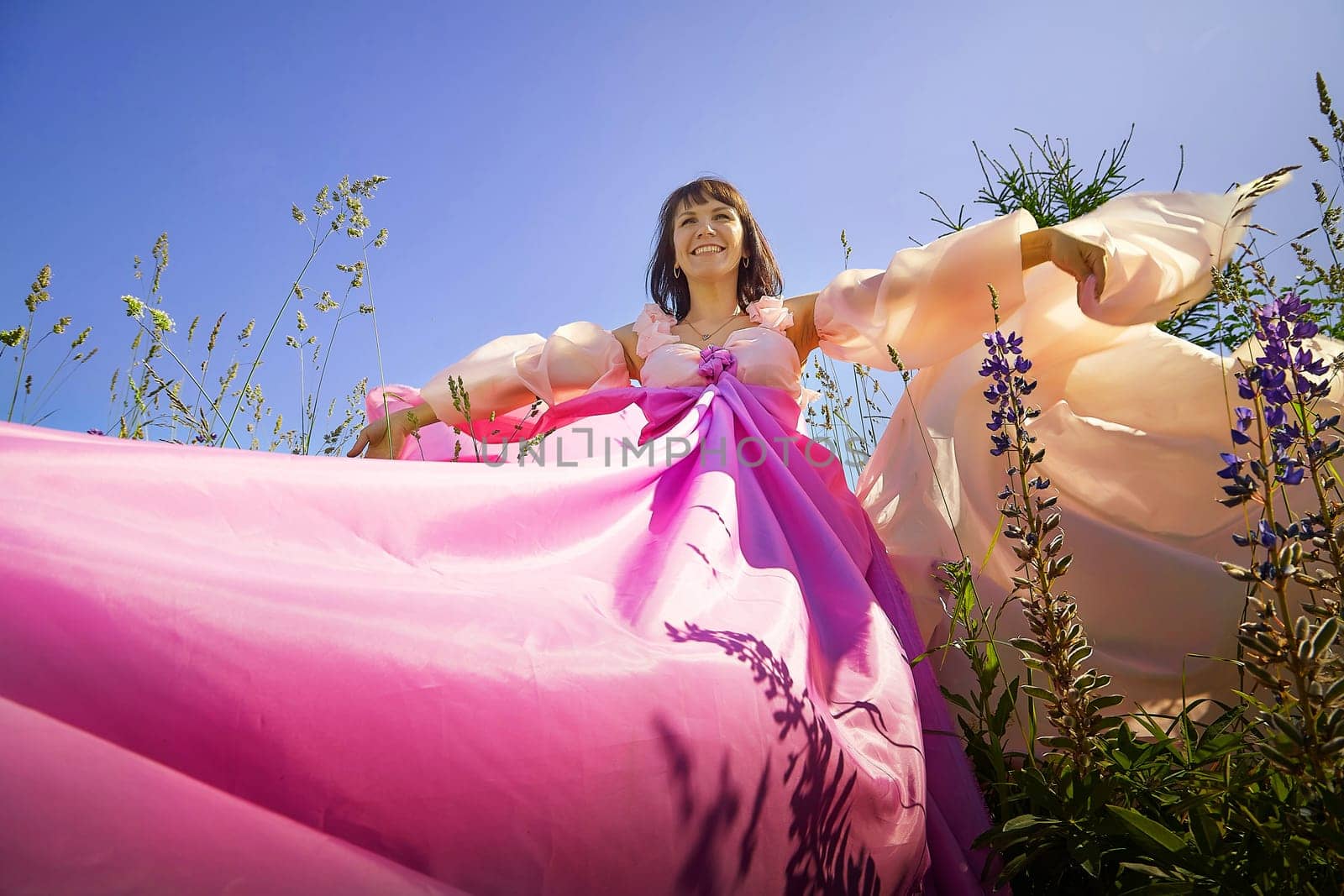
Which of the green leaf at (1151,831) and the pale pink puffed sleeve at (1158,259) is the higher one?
the pale pink puffed sleeve at (1158,259)

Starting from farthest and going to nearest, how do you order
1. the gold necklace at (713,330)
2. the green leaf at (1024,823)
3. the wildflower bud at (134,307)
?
the gold necklace at (713,330)
the wildflower bud at (134,307)
the green leaf at (1024,823)

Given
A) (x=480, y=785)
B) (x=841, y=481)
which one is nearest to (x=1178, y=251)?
(x=841, y=481)

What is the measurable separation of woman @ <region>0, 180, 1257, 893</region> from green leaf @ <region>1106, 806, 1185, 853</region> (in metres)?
0.39

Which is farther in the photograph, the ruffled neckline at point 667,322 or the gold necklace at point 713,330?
the gold necklace at point 713,330

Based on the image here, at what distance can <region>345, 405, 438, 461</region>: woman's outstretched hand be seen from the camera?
2660 mm

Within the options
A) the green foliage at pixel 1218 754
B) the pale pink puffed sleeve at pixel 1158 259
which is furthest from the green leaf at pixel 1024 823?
the pale pink puffed sleeve at pixel 1158 259

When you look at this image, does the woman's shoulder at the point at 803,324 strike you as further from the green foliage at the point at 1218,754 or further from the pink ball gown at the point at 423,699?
the green foliage at the point at 1218,754

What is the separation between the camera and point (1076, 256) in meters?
1.98

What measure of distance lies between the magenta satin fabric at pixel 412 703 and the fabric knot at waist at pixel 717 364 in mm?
1193

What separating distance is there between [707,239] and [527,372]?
893mm

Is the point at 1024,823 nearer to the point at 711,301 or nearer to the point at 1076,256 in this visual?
the point at 1076,256

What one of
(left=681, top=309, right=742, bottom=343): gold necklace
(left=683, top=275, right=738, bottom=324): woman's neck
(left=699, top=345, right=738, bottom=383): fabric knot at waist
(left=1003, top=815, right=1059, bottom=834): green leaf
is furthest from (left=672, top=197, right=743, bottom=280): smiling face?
(left=1003, top=815, right=1059, bottom=834): green leaf

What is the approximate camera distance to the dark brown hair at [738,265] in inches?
121

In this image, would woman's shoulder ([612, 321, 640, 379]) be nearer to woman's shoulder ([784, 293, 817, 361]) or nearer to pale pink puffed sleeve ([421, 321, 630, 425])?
pale pink puffed sleeve ([421, 321, 630, 425])
